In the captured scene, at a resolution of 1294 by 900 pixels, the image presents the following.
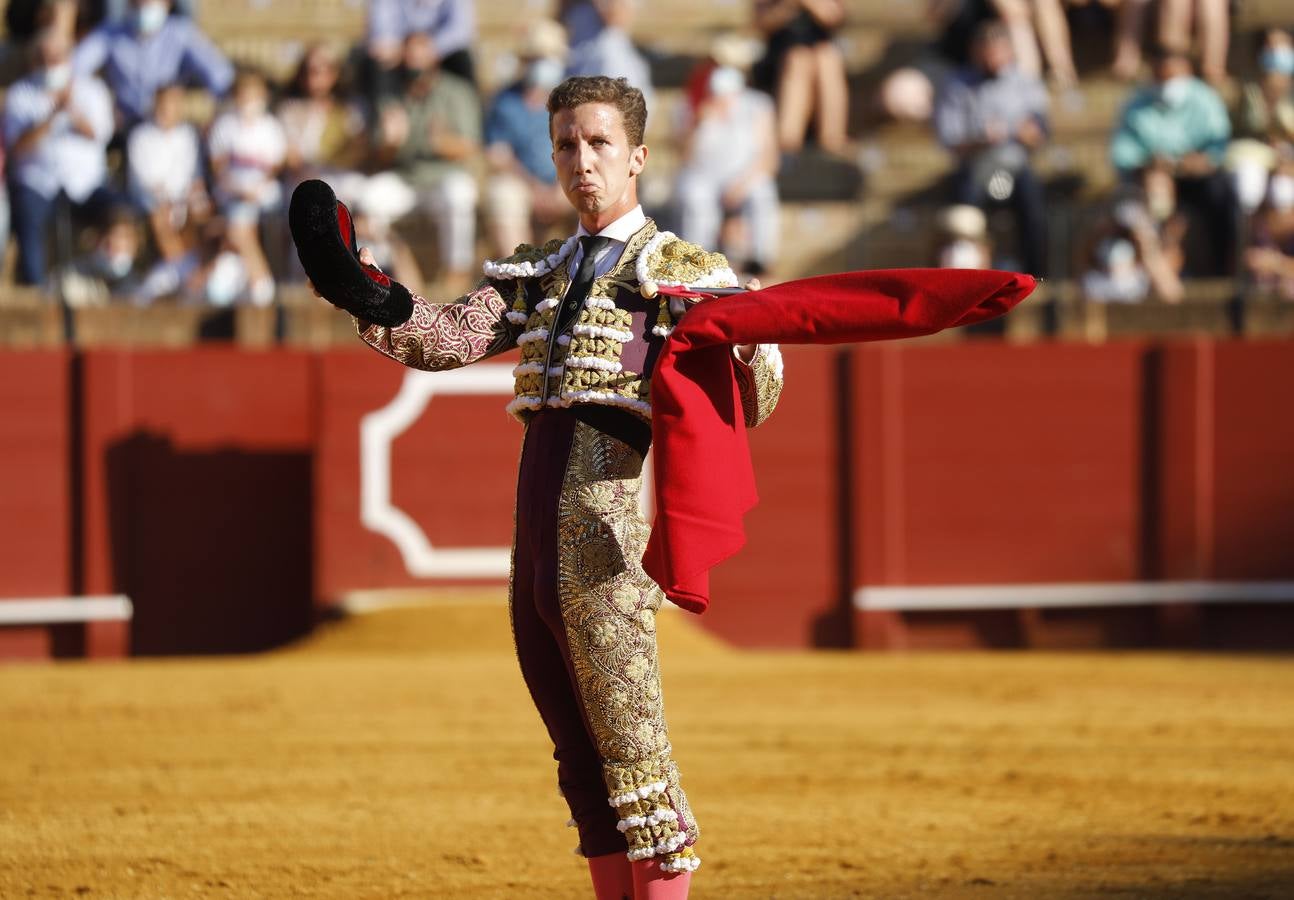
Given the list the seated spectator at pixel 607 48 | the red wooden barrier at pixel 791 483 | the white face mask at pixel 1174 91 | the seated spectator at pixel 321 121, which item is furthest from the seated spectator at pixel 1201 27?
the seated spectator at pixel 321 121

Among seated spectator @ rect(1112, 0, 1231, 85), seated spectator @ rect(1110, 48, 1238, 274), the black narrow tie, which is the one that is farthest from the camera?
seated spectator @ rect(1112, 0, 1231, 85)

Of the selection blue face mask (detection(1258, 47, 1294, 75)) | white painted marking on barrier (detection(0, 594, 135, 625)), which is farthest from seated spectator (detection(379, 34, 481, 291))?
blue face mask (detection(1258, 47, 1294, 75))

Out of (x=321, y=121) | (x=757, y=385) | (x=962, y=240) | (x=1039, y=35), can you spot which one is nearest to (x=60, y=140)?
(x=321, y=121)

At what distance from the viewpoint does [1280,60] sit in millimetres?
9992

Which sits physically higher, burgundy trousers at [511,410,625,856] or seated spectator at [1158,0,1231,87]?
seated spectator at [1158,0,1231,87]

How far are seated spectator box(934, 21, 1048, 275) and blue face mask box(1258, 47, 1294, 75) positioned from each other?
1.17 metres

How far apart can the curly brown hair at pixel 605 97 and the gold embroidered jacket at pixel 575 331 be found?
0.19 metres

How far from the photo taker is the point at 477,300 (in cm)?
313

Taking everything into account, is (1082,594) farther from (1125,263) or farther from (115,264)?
(115,264)

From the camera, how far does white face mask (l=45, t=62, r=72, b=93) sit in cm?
947

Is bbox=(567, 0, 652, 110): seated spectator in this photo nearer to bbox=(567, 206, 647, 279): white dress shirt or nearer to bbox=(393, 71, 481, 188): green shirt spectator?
bbox=(393, 71, 481, 188): green shirt spectator

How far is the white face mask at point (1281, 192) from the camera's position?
9.12m

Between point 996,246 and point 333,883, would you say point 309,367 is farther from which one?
point 333,883

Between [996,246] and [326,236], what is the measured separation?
677 cm
